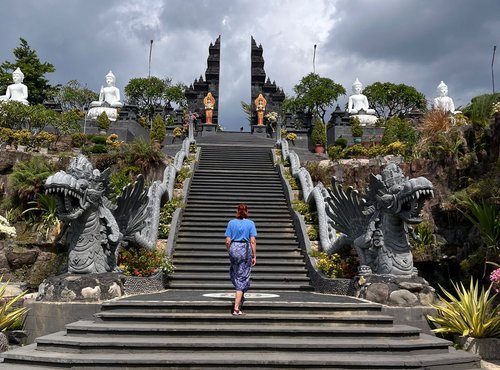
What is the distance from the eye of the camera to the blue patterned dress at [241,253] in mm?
6105

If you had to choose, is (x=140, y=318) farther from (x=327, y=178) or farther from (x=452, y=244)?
(x=327, y=178)

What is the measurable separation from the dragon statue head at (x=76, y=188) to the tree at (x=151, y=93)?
161 feet

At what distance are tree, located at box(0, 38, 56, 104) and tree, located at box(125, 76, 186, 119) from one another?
12.6m

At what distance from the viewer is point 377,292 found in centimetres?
727

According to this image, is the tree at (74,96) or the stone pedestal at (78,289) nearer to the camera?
the stone pedestal at (78,289)

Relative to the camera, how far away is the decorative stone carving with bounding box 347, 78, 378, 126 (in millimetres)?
31875

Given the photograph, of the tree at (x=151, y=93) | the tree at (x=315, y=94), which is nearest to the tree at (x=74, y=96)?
the tree at (x=151, y=93)

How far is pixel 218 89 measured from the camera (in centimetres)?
4184

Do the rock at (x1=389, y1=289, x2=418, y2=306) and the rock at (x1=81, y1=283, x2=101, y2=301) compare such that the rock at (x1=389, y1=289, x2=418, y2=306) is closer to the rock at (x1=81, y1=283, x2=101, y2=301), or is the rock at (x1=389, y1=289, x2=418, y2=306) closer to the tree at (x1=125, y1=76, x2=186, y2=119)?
the rock at (x1=81, y1=283, x2=101, y2=301)

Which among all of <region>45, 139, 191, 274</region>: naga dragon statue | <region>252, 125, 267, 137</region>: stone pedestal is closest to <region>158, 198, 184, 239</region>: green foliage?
<region>45, 139, 191, 274</region>: naga dragon statue

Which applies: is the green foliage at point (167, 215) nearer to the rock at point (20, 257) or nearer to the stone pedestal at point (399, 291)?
the rock at point (20, 257)

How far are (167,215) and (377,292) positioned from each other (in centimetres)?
594

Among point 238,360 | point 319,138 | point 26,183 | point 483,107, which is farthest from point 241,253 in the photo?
point 319,138

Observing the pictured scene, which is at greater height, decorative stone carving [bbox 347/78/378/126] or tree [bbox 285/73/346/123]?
tree [bbox 285/73/346/123]
